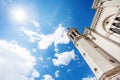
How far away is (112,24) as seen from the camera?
25.8m

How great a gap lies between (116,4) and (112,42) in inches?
207

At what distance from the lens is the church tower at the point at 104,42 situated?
760 inches

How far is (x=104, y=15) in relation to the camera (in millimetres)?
27328

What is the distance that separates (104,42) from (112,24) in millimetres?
2981

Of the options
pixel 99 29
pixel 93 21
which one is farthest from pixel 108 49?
pixel 93 21

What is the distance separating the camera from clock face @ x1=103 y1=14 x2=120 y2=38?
2443cm

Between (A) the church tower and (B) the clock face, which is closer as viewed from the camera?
(A) the church tower

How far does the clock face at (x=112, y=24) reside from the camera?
24427 millimetres

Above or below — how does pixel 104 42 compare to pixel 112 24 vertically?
below

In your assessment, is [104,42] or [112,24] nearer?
[112,24]

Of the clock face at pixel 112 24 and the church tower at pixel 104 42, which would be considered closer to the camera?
the church tower at pixel 104 42

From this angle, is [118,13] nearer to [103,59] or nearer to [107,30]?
[107,30]

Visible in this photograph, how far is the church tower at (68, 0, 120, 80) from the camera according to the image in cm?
1931

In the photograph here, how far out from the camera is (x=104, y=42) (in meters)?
26.0
